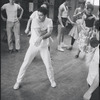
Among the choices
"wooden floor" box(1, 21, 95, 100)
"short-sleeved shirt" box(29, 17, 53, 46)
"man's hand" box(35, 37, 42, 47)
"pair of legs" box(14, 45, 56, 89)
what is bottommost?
"wooden floor" box(1, 21, 95, 100)

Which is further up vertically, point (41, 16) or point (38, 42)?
point (41, 16)

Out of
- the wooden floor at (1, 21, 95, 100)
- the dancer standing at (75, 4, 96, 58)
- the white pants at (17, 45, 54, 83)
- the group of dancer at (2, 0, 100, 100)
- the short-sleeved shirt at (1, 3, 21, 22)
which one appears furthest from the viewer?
the short-sleeved shirt at (1, 3, 21, 22)

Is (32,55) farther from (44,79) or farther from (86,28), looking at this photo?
(86,28)

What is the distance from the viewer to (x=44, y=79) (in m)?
5.37

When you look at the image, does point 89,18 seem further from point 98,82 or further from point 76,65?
point 98,82

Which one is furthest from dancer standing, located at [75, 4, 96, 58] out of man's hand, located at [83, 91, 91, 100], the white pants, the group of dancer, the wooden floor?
man's hand, located at [83, 91, 91, 100]

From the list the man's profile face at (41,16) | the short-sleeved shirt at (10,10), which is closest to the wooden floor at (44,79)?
the short-sleeved shirt at (10,10)

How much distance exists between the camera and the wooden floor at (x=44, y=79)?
4566 mm

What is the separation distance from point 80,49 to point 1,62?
2613 mm

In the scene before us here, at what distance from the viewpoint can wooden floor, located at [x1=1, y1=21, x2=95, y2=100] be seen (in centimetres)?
457

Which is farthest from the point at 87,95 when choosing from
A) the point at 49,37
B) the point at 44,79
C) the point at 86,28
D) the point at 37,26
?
the point at 86,28

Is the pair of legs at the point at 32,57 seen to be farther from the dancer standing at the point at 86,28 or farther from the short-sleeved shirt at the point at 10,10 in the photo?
the short-sleeved shirt at the point at 10,10

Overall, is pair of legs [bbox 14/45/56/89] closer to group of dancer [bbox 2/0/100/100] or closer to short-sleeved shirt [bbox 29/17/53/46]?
group of dancer [bbox 2/0/100/100]

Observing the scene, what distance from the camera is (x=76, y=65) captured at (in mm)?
6648
